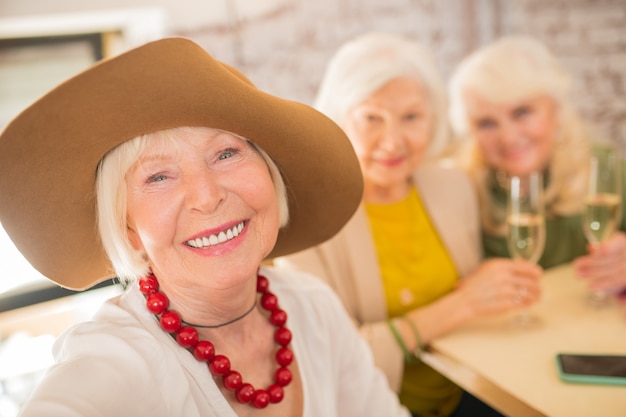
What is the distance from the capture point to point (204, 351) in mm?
901

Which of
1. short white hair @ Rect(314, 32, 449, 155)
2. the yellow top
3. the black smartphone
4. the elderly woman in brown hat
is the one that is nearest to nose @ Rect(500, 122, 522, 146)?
short white hair @ Rect(314, 32, 449, 155)

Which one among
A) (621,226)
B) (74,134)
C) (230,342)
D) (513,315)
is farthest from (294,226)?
(621,226)

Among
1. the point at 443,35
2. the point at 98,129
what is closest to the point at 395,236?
the point at 98,129

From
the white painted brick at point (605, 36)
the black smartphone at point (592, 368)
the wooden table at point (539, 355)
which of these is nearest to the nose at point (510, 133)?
the wooden table at point (539, 355)

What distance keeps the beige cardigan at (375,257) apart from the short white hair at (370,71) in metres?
0.33

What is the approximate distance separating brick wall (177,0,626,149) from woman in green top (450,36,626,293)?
1.00m

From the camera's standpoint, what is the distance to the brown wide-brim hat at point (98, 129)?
711 mm

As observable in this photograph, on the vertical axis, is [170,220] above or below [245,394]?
above

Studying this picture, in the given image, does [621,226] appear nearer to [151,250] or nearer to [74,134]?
[151,250]

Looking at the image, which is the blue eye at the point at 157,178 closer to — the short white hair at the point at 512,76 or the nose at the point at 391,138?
the nose at the point at 391,138

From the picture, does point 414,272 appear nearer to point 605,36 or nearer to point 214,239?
point 214,239

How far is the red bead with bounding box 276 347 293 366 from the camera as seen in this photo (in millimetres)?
1004

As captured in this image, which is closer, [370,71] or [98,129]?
[98,129]

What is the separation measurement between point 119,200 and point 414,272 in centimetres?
111
